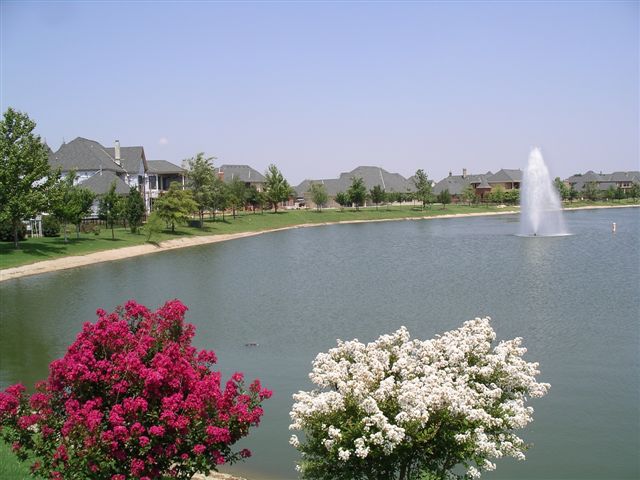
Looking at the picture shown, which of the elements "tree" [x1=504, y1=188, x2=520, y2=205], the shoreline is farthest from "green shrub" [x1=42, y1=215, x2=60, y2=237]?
"tree" [x1=504, y1=188, x2=520, y2=205]

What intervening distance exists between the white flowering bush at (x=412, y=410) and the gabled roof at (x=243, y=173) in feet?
369

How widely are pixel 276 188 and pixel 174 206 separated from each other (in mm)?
35204

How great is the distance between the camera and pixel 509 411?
385 inches

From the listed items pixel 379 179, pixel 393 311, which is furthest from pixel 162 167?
pixel 393 311

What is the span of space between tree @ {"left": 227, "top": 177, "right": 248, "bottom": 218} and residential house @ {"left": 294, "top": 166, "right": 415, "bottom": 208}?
35777mm

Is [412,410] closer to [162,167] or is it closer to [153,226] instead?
[153,226]

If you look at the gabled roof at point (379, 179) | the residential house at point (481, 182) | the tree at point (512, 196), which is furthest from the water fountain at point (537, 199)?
the residential house at point (481, 182)

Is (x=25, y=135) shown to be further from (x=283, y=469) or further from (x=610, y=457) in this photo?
(x=610, y=457)

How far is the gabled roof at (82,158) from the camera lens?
79.1m

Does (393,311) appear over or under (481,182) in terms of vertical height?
under

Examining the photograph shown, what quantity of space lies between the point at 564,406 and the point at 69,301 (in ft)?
87.2

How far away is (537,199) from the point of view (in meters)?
79.2

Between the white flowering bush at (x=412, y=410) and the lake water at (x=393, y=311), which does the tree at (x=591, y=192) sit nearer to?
the lake water at (x=393, y=311)

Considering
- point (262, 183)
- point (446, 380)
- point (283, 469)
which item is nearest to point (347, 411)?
point (446, 380)
